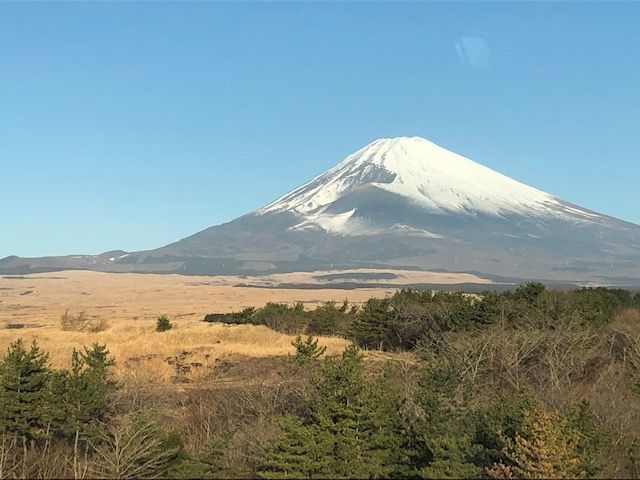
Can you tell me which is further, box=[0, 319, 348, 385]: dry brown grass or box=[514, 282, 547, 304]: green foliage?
box=[514, 282, 547, 304]: green foliage

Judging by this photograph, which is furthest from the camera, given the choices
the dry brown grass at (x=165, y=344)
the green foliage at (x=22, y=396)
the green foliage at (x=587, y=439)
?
the dry brown grass at (x=165, y=344)

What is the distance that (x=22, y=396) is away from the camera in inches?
755

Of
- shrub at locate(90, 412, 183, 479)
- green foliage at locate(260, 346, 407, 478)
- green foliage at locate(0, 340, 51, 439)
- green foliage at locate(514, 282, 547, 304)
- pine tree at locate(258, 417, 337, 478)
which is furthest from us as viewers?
green foliage at locate(514, 282, 547, 304)

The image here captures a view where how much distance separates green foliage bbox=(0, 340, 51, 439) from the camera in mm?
18578

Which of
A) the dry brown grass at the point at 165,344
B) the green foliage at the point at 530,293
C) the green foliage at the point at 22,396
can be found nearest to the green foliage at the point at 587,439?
the green foliage at the point at 22,396

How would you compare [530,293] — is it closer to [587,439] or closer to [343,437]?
[587,439]

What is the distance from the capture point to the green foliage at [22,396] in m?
18.6

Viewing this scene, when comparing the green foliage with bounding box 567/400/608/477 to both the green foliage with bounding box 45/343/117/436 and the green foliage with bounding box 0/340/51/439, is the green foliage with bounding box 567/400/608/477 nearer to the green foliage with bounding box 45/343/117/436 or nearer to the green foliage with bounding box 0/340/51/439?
the green foliage with bounding box 45/343/117/436

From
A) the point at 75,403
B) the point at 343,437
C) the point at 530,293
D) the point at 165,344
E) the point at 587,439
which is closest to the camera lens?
the point at 587,439

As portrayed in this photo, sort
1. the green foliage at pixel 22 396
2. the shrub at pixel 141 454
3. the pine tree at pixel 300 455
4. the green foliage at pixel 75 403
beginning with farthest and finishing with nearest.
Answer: the green foliage at pixel 75 403 < the green foliage at pixel 22 396 < the shrub at pixel 141 454 < the pine tree at pixel 300 455

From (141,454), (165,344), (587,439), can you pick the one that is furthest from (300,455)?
(165,344)

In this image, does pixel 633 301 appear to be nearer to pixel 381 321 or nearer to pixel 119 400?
pixel 381 321

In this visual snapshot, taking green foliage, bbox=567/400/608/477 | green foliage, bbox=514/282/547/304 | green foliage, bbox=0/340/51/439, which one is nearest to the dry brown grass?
green foliage, bbox=0/340/51/439

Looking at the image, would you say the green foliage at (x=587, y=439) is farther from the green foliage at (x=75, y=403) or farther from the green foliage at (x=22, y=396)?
the green foliage at (x=22, y=396)
